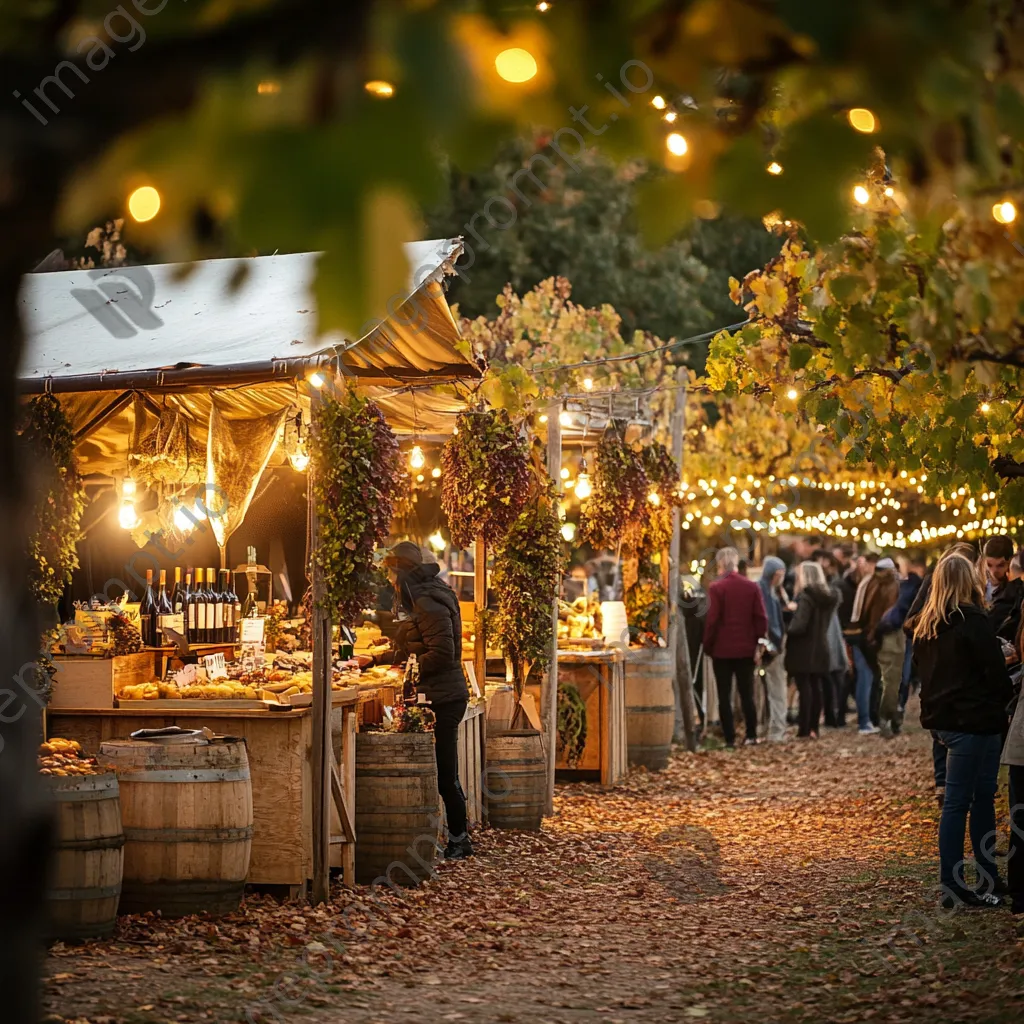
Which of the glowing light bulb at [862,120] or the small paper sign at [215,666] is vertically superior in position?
the glowing light bulb at [862,120]

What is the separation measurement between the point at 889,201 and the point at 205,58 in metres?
4.21

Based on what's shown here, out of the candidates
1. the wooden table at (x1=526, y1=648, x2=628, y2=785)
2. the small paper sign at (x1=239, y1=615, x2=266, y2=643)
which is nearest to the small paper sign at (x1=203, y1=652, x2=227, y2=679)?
the small paper sign at (x1=239, y1=615, x2=266, y2=643)

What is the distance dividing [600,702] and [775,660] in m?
4.35

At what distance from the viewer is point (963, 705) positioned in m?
7.08

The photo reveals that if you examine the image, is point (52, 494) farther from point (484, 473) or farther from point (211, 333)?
point (484, 473)

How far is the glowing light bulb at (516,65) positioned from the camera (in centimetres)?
271

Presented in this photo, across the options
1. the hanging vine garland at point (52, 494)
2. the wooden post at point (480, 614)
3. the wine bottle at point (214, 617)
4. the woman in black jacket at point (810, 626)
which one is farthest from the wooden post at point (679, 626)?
the hanging vine garland at point (52, 494)

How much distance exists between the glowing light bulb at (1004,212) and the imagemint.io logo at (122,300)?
535 cm

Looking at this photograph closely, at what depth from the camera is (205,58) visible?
8.32ft

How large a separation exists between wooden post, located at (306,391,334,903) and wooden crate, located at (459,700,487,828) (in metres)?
1.85

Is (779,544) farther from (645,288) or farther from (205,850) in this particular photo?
(205,850)

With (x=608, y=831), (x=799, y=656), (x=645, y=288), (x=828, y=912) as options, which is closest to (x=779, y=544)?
(x=645, y=288)

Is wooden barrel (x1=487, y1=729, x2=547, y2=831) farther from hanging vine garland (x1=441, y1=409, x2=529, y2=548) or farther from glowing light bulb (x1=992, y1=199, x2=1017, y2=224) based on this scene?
glowing light bulb (x1=992, y1=199, x2=1017, y2=224)

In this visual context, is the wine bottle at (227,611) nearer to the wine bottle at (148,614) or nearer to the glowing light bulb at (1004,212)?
the wine bottle at (148,614)
